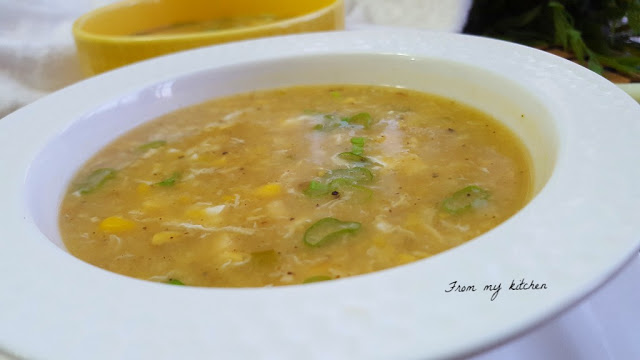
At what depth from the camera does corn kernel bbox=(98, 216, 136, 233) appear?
1.27 metres

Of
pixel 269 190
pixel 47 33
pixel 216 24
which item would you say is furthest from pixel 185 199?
pixel 216 24

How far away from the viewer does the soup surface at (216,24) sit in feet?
9.29

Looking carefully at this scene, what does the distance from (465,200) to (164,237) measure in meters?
0.61

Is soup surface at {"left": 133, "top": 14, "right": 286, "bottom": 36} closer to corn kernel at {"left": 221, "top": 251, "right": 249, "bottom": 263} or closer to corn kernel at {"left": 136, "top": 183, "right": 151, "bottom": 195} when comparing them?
corn kernel at {"left": 136, "top": 183, "right": 151, "bottom": 195}

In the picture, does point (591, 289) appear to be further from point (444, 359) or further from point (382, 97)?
point (382, 97)

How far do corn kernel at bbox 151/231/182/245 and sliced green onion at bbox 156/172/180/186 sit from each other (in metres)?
0.22

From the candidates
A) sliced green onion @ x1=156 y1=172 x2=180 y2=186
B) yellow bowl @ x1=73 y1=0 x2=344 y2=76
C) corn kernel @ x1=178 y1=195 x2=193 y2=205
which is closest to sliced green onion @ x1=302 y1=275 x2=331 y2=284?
corn kernel @ x1=178 y1=195 x2=193 y2=205

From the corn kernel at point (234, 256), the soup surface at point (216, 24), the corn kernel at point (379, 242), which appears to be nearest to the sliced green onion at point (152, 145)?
the corn kernel at point (234, 256)

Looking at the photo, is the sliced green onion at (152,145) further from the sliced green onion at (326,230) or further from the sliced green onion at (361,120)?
the sliced green onion at (326,230)

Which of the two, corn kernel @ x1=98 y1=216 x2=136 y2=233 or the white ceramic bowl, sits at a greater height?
the white ceramic bowl

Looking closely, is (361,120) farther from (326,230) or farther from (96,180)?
(96,180)

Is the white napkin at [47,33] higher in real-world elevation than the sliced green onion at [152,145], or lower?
lower

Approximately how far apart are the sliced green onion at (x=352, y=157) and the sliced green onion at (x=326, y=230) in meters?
0.28

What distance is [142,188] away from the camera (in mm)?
1430
